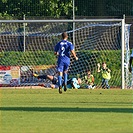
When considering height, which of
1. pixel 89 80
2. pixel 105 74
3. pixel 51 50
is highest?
pixel 51 50

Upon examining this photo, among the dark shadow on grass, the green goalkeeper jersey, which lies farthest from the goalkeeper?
the dark shadow on grass

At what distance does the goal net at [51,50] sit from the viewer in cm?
3253

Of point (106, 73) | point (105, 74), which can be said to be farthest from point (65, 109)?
point (106, 73)

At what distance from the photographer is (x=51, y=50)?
115ft

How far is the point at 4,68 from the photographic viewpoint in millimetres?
32625

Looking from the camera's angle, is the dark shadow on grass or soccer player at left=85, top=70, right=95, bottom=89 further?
soccer player at left=85, top=70, right=95, bottom=89

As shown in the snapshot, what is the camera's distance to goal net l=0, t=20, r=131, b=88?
1281 inches

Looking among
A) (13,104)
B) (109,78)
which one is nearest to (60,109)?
(13,104)

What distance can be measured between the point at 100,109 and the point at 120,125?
12.7 feet

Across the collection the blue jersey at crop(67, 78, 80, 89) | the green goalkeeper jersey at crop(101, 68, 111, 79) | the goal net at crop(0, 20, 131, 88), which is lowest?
the blue jersey at crop(67, 78, 80, 89)

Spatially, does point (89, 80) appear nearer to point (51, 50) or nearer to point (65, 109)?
point (51, 50)

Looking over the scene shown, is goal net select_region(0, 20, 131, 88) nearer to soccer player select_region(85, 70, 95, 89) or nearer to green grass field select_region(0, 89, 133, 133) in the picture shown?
soccer player select_region(85, 70, 95, 89)

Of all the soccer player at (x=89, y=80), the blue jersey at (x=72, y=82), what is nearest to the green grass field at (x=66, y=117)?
the blue jersey at (x=72, y=82)

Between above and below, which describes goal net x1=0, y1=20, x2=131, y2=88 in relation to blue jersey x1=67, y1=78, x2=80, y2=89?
above
